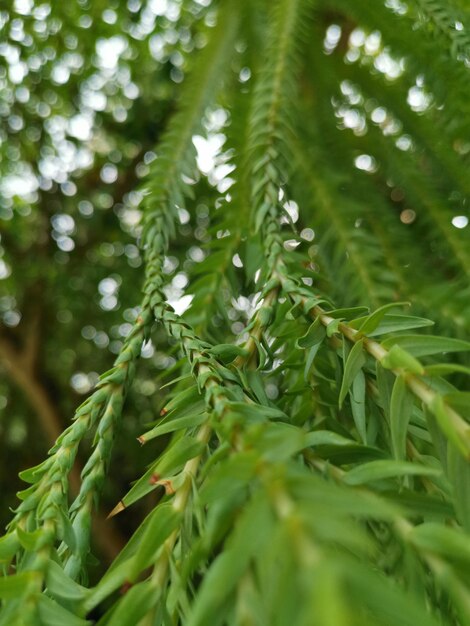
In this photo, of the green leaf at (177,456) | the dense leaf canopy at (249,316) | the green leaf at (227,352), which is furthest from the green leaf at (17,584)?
the green leaf at (227,352)

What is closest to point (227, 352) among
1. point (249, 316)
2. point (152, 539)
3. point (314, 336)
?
point (314, 336)

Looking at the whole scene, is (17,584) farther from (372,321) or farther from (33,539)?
(372,321)

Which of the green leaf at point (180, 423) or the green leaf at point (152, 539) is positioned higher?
the green leaf at point (180, 423)

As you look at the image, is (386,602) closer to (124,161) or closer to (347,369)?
(347,369)

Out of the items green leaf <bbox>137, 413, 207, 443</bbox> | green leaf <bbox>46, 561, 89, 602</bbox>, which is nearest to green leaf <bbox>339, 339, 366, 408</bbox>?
green leaf <bbox>137, 413, 207, 443</bbox>

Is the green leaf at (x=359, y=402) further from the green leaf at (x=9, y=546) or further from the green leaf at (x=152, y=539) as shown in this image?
the green leaf at (x=9, y=546)

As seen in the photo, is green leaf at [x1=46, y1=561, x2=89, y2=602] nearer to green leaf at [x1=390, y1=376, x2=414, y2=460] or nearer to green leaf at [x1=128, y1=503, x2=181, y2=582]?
green leaf at [x1=128, y1=503, x2=181, y2=582]

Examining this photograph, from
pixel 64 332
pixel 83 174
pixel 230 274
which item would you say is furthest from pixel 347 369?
pixel 64 332
